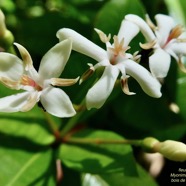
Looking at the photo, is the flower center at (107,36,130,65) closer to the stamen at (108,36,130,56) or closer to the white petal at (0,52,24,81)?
the stamen at (108,36,130,56)

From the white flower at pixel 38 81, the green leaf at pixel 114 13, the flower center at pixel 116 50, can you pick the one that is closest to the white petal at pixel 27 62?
the white flower at pixel 38 81

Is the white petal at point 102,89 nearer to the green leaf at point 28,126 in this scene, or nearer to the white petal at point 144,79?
the white petal at point 144,79

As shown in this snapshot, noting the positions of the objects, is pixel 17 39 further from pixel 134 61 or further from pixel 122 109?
pixel 134 61

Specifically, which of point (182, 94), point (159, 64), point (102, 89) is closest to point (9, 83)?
point (102, 89)

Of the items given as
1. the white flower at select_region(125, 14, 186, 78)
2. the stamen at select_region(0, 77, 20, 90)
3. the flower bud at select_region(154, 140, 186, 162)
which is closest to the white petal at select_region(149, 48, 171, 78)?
the white flower at select_region(125, 14, 186, 78)

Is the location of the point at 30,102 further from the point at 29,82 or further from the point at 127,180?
the point at 127,180

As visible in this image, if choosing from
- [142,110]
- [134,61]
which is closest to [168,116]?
[142,110]
